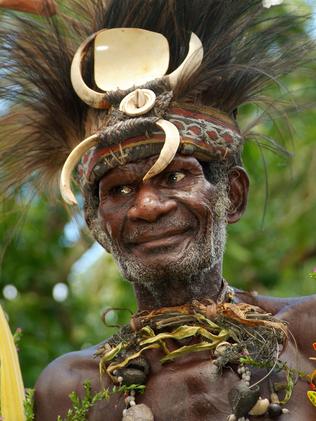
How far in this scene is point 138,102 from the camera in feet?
14.7

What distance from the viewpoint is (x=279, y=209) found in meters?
9.95

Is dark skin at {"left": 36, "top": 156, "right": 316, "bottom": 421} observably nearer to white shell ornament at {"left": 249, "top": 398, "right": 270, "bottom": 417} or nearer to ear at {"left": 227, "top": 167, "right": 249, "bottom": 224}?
white shell ornament at {"left": 249, "top": 398, "right": 270, "bottom": 417}

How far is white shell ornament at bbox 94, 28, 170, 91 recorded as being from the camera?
4.56 m

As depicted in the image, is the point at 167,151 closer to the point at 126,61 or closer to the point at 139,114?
the point at 139,114

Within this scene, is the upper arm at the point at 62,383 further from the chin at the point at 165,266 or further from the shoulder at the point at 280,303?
the shoulder at the point at 280,303

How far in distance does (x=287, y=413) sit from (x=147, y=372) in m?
0.52

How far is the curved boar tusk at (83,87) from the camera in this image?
15.0 feet

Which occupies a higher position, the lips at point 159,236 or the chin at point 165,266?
the lips at point 159,236

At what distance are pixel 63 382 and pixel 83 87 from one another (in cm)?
109

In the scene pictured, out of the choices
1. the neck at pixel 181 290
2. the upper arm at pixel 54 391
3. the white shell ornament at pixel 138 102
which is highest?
the white shell ornament at pixel 138 102

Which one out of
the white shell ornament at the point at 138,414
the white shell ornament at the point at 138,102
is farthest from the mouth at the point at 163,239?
the white shell ornament at the point at 138,414

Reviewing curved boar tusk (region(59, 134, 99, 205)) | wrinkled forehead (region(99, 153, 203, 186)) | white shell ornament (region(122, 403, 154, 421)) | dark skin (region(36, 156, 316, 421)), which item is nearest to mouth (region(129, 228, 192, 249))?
dark skin (region(36, 156, 316, 421))

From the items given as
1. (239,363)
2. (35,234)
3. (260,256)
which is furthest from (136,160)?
(260,256)

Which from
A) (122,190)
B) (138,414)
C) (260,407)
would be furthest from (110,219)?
(260,407)
